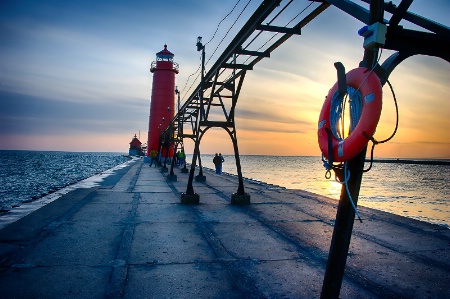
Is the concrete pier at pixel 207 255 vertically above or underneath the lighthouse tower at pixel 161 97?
underneath

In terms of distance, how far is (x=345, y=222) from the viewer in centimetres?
276

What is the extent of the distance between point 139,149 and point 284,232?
275 ft

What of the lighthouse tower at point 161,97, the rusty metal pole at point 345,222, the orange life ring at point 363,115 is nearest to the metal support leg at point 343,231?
the rusty metal pole at point 345,222

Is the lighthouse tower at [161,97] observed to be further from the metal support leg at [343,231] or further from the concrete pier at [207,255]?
the metal support leg at [343,231]

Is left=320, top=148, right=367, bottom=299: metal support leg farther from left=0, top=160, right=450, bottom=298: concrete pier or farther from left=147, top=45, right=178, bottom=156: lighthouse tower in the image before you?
left=147, top=45, right=178, bottom=156: lighthouse tower

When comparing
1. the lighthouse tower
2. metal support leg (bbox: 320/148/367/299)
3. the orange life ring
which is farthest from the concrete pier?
the lighthouse tower

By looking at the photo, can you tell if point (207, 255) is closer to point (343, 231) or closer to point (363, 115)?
point (343, 231)

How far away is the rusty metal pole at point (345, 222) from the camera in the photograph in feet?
8.96

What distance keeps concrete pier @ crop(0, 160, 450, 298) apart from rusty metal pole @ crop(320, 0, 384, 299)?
649 mm

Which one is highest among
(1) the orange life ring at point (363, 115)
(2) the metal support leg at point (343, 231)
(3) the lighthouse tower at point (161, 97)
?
(3) the lighthouse tower at point (161, 97)

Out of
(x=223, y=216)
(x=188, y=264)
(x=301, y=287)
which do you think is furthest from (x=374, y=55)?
(x=223, y=216)

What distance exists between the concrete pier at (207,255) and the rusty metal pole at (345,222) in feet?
2.13

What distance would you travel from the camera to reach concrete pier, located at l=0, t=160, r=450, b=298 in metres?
3.42

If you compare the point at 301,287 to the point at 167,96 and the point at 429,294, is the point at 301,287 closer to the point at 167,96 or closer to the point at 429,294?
the point at 429,294
